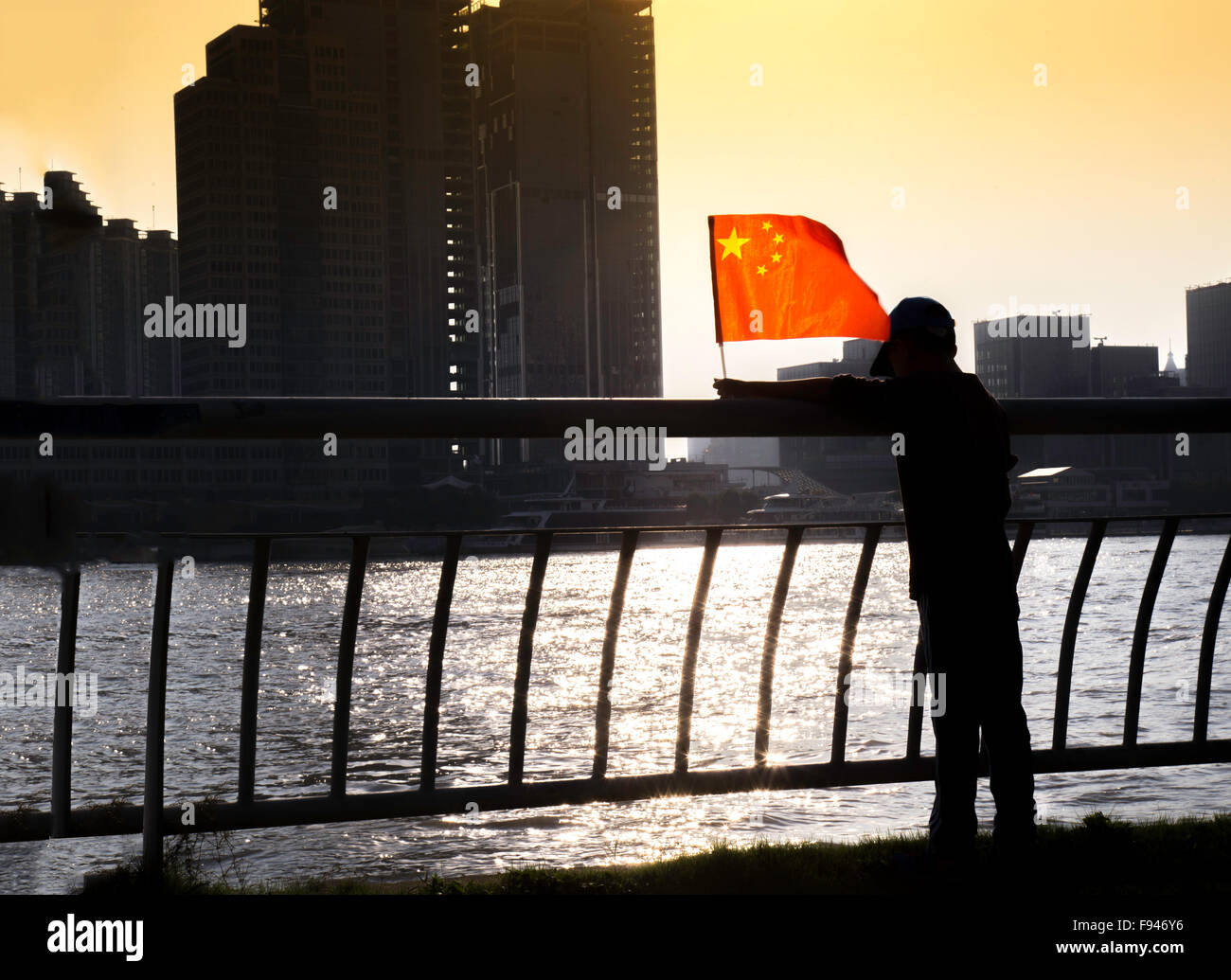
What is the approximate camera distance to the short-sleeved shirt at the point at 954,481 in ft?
11.6

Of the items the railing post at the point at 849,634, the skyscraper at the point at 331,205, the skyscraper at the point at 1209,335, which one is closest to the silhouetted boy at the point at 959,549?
the railing post at the point at 849,634

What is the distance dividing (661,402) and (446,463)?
13121 centimetres

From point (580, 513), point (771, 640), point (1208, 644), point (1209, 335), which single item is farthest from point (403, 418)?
point (1209, 335)

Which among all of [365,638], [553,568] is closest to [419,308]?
[553,568]

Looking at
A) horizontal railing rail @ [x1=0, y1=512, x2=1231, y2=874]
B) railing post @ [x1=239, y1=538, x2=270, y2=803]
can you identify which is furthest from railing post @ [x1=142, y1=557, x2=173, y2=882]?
railing post @ [x1=239, y1=538, x2=270, y2=803]

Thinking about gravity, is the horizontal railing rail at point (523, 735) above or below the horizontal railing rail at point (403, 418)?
below

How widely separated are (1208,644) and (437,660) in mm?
3204

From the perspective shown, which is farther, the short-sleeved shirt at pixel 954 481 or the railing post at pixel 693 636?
the railing post at pixel 693 636

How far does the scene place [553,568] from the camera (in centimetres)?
9025

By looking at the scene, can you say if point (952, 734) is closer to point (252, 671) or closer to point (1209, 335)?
point (252, 671)

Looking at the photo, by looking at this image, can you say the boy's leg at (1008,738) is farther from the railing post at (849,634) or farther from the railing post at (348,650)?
the railing post at (348,650)

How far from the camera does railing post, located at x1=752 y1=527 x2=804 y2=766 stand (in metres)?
4.92

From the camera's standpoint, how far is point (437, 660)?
4492 millimetres
